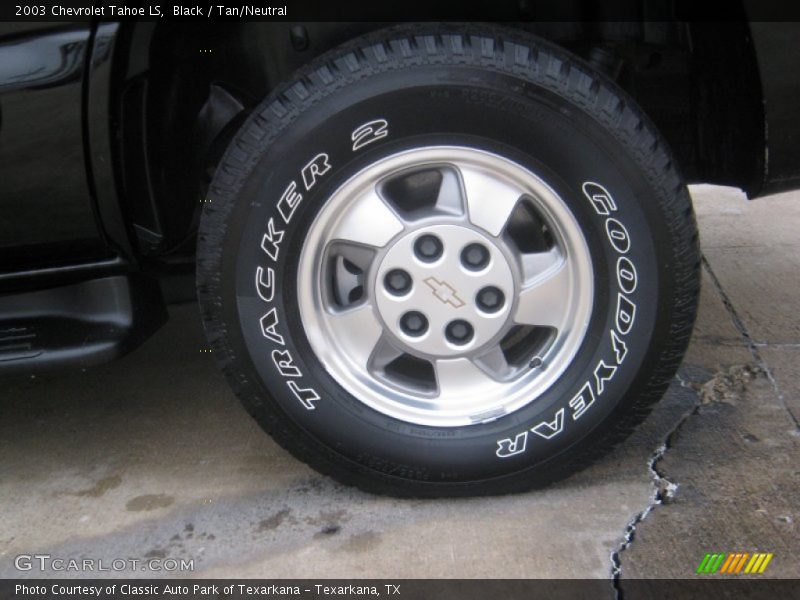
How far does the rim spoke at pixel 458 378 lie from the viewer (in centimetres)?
217

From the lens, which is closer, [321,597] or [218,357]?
[321,597]

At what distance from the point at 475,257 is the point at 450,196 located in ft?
0.50

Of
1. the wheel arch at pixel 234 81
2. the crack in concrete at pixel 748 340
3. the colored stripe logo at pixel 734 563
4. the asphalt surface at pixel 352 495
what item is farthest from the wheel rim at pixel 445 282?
the crack in concrete at pixel 748 340

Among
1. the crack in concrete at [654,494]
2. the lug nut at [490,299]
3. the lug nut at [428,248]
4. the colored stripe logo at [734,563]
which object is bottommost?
the colored stripe logo at [734,563]

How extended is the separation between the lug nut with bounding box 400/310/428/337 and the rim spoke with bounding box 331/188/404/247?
175mm

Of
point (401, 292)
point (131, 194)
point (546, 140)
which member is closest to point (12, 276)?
point (131, 194)

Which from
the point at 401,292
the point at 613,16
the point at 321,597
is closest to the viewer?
the point at 321,597

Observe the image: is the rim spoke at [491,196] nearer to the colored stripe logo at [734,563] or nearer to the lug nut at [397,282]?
the lug nut at [397,282]

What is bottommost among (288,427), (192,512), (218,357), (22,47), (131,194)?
(192,512)

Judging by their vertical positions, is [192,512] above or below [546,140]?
below

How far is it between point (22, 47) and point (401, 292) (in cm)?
97

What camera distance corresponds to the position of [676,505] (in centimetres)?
216

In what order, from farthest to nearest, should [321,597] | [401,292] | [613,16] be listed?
[613,16], [401,292], [321,597]

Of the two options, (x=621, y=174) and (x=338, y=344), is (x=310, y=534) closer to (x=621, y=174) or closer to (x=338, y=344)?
(x=338, y=344)
